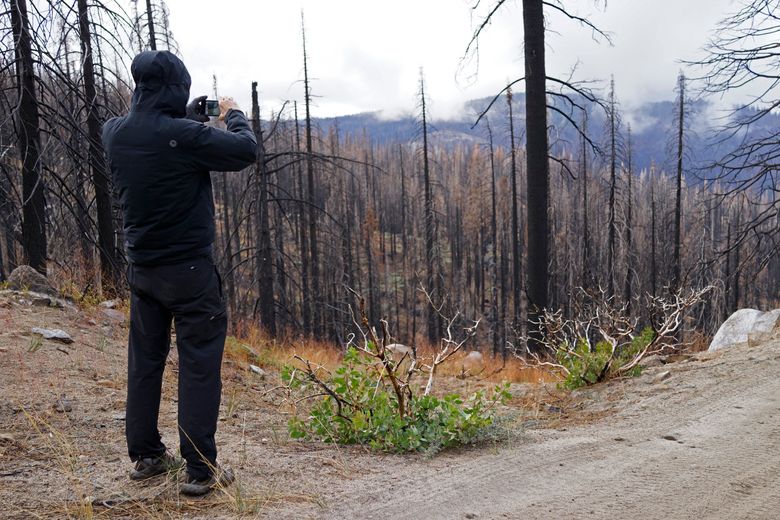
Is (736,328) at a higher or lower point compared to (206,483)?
lower

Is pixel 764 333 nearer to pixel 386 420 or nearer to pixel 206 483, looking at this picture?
pixel 386 420

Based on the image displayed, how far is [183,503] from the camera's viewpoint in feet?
9.63

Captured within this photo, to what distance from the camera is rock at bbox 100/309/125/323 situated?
7705 millimetres

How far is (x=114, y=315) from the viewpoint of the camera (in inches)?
308

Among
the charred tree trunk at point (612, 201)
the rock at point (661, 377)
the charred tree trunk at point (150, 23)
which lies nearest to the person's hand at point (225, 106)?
the rock at point (661, 377)

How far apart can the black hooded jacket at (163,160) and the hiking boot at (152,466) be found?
118cm

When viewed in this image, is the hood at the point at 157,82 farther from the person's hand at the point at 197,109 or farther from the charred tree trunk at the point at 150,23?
the charred tree trunk at the point at 150,23

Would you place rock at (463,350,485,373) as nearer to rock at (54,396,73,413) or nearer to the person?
rock at (54,396,73,413)

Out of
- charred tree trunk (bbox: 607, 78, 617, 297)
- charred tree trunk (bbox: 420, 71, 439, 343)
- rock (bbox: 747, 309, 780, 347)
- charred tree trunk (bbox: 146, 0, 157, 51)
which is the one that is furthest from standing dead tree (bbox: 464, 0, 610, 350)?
charred tree trunk (bbox: 420, 71, 439, 343)

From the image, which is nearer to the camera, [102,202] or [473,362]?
[102,202]

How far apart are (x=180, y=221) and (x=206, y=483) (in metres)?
1.45

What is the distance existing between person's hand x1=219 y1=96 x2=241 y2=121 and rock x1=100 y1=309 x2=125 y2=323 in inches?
211

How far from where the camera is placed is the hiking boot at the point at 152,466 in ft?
10.6

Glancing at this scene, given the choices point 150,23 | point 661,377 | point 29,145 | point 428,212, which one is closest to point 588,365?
point 661,377
